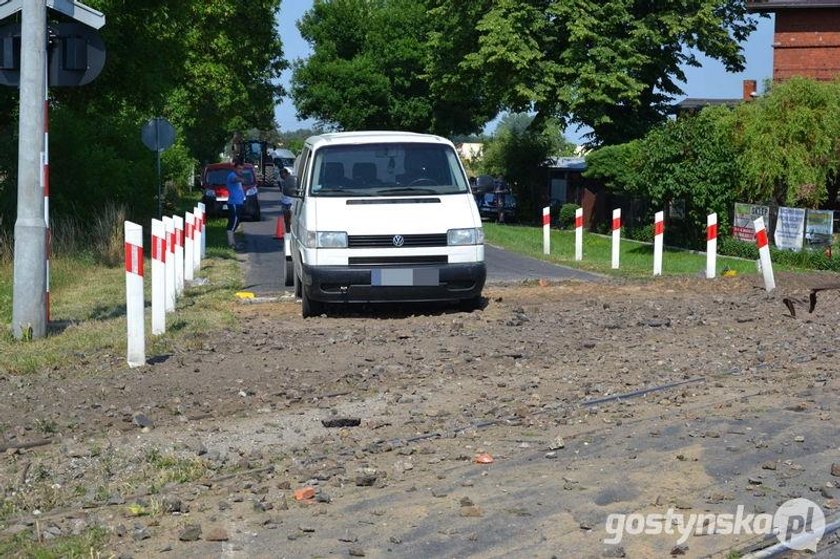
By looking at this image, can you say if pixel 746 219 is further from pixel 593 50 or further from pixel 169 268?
pixel 169 268

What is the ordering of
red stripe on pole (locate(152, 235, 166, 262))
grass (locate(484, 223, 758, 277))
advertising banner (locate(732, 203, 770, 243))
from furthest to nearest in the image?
advertising banner (locate(732, 203, 770, 243)), grass (locate(484, 223, 758, 277)), red stripe on pole (locate(152, 235, 166, 262))

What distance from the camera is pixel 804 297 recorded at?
15672 millimetres

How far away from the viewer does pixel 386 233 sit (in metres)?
13.6

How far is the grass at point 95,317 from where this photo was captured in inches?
431

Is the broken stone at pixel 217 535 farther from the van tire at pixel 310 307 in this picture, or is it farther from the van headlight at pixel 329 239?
the van tire at pixel 310 307

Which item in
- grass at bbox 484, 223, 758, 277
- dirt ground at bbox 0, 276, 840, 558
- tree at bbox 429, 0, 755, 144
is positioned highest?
tree at bbox 429, 0, 755, 144

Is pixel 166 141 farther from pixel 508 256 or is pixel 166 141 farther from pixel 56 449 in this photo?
pixel 56 449

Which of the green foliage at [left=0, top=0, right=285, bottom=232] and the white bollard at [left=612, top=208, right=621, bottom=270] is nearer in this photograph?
the white bollard at [left=612, top=208, right=621, bottom=270]

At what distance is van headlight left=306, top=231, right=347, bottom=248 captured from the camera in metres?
13.6

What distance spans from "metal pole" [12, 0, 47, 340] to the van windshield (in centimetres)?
334

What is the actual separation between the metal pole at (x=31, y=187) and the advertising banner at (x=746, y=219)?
21992mm

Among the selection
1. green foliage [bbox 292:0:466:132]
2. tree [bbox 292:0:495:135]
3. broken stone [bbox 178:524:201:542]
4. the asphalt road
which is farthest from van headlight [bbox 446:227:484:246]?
green foliage [bbox 292:0:466:132]

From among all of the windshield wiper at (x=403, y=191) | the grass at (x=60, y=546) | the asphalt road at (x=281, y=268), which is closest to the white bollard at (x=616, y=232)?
the asphalt road at (x=281, y=268)

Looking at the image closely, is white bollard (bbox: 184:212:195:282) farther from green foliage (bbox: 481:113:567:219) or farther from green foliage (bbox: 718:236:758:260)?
green foliage (bbox: 481:113:567:219)
